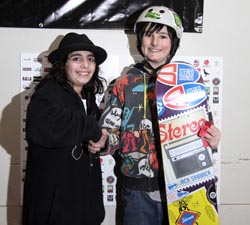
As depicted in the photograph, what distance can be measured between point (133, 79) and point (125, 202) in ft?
1.83

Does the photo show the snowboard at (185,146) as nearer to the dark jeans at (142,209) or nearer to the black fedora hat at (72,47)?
the dark jeans at (142,209)

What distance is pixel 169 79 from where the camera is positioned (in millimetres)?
1251

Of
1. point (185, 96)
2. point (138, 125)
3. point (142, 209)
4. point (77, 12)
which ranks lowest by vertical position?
point (142, 209)

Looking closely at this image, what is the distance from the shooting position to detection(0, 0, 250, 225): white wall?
1.60 m

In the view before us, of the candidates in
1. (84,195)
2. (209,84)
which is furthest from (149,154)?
(209,84)

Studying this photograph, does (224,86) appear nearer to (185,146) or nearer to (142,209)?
(185,146)

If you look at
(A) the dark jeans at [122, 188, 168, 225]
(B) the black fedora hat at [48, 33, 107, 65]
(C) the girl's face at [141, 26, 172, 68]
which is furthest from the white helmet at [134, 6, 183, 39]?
(A) the dark jeans at [122, 188, 168, 225]

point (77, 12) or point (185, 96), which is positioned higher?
point (77, 12)

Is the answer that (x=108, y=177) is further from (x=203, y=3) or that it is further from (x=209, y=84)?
(x=203, y=3)

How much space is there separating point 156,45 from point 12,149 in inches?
39.9

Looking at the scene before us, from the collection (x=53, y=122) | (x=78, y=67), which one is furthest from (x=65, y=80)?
(x=53, y=122)

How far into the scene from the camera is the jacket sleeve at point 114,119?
4.29 feet

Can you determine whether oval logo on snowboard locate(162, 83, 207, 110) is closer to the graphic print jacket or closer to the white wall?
the graphic print jacket

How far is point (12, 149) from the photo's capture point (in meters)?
1.67
